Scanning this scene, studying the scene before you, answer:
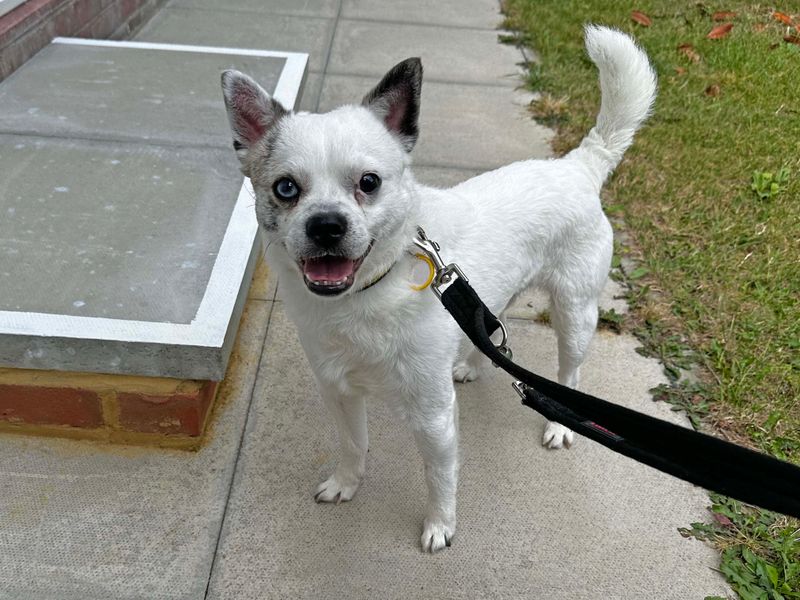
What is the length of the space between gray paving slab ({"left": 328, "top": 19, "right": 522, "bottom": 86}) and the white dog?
3920 mm

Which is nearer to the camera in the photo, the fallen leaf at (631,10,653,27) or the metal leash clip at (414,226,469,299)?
the metal leash clip at (414,226,469,299)

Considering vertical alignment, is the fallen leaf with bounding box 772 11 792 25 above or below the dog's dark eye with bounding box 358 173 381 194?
below

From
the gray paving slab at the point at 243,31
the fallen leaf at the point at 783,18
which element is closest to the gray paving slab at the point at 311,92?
the gray paving slab at the point at 243,31

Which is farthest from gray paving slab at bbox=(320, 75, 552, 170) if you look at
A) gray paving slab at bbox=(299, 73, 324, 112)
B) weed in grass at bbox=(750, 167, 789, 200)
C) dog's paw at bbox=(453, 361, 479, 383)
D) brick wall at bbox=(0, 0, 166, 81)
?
dog's paw at bbox=(453, 361, 479, 383)

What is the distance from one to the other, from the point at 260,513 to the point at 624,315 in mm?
2278

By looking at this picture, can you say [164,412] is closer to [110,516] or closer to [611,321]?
[110,516]

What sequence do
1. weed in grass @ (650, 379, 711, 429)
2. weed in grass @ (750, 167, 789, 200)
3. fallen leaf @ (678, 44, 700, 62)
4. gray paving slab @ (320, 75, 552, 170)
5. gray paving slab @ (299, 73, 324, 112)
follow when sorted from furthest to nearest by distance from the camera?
fallen leaf @ (678, 44, 700, 62), gray paving slab @ (299, 73, 324, 112), gray paving slab @ (320, 75, 552, 170), weed in grass @ (750, 167, 789, 200), weed in grass @ (650, 379, 711, 429)

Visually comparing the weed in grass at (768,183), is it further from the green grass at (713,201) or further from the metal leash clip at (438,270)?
the metal leash clip at (438,270)

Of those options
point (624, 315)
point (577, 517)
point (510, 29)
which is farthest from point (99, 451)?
point (510, 29)

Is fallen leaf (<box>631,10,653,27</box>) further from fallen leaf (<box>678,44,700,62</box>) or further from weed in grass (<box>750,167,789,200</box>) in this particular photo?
weed in grass (<box>750,167,789,200</box>)

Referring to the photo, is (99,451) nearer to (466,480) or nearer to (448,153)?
(466,480)

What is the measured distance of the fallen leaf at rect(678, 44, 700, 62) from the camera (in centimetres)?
679

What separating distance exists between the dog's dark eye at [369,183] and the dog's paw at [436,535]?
4.32ft

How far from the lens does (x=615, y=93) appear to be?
113 inches
